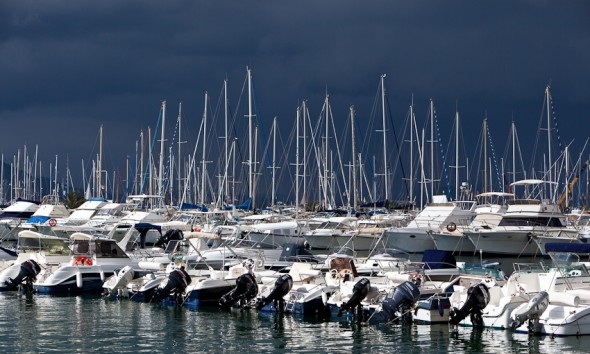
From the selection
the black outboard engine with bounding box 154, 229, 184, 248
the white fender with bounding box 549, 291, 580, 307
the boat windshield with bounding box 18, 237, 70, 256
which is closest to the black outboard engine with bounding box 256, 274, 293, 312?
the white fender with bounding box 549, 291, 580, 307

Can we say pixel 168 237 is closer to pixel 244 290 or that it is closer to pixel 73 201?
pixel 244 290

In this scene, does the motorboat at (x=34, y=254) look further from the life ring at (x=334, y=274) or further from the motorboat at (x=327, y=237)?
the motorboat at (x=327, y=237)

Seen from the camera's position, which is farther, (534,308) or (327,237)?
(327,237)

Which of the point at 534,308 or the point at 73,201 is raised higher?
the point at 73,201

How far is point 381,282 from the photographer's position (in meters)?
34.2

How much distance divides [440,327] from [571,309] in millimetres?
4325

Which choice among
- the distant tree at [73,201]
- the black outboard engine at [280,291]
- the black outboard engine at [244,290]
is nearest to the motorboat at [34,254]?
the black outboard engine at [244,290]

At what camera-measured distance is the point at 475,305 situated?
28172 millimetres

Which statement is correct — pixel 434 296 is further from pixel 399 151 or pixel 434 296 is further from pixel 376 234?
pixel 399 151

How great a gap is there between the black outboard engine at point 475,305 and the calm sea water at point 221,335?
0.37 meters

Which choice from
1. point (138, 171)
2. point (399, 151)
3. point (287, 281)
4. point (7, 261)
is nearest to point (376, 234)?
point (399, 151)

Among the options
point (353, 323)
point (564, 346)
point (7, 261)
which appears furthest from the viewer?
point (7, 261)

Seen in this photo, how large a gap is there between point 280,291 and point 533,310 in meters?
9.66

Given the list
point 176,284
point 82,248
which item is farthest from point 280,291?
point 82,248
